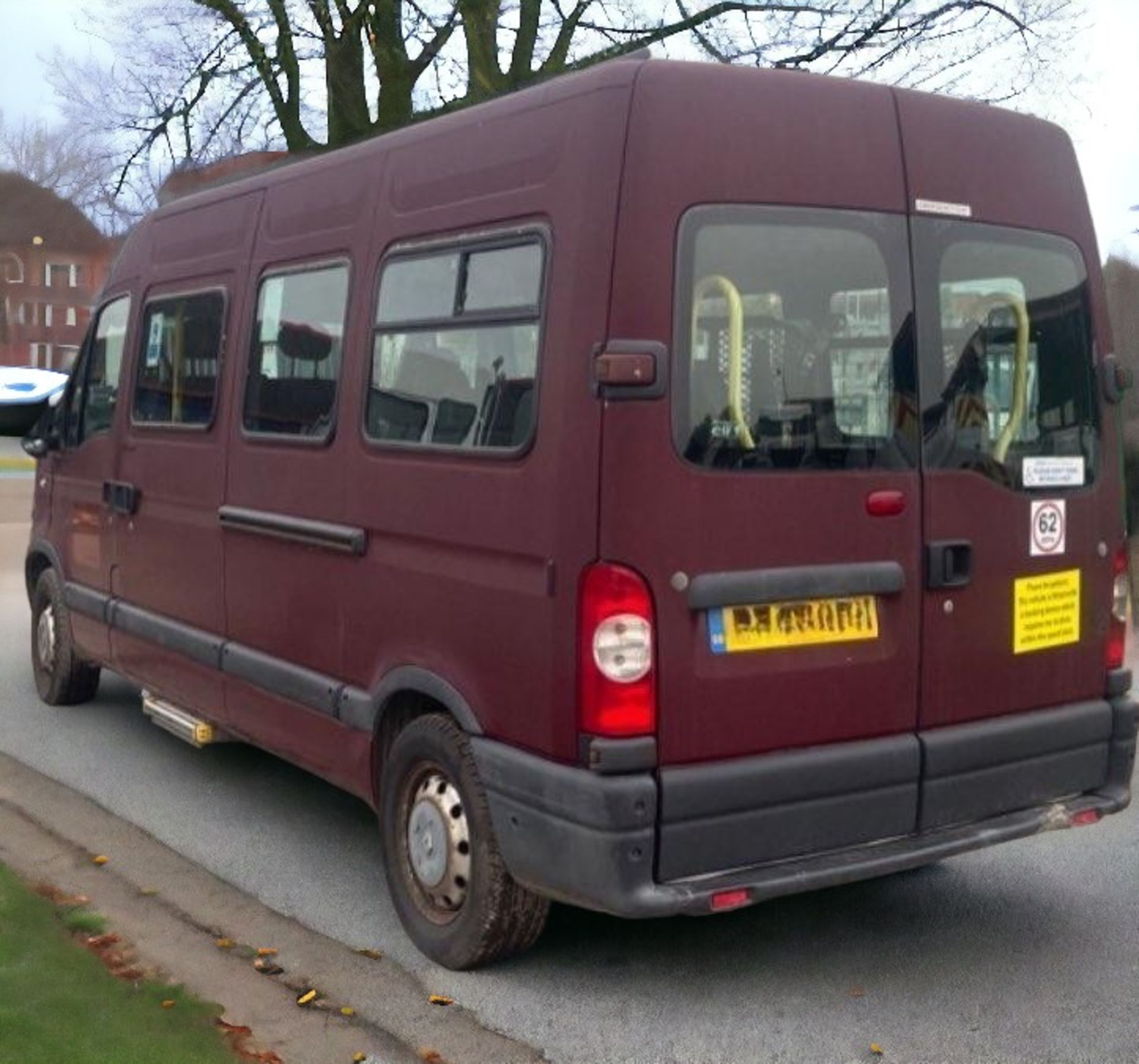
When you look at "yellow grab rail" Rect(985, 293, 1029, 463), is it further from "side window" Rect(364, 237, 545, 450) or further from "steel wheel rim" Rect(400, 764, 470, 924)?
"steel wheel rim" Rect(400, 764, 470, 924)

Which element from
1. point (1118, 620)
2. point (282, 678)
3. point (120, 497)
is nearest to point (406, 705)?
point (282, 678)

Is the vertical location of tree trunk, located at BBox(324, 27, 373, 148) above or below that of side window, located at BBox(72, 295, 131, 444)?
above

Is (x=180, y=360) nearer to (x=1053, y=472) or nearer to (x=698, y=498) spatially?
(x=698, y=498)

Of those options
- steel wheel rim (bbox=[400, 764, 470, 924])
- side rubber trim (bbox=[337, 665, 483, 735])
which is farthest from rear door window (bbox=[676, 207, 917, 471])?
steel wheel rim (bbox=[400, 764, 470, 924])

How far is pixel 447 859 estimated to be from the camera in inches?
196

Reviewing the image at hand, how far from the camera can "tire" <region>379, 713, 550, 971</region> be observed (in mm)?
4773

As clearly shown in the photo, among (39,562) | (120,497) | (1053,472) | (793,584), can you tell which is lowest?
(39,562)

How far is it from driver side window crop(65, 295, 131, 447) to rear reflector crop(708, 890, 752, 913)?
14.3 feet

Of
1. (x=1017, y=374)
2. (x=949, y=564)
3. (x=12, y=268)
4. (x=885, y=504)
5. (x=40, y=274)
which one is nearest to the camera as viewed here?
(x=885, y=504)

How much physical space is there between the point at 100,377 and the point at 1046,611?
4.74m

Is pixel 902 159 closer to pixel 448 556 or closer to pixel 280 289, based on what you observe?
pixel 448 556

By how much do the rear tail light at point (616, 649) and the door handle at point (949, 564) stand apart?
942 mm

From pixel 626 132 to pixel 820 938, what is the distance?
8.48ft

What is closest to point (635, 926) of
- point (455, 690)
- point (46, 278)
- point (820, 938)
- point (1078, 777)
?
point (820, 938)
